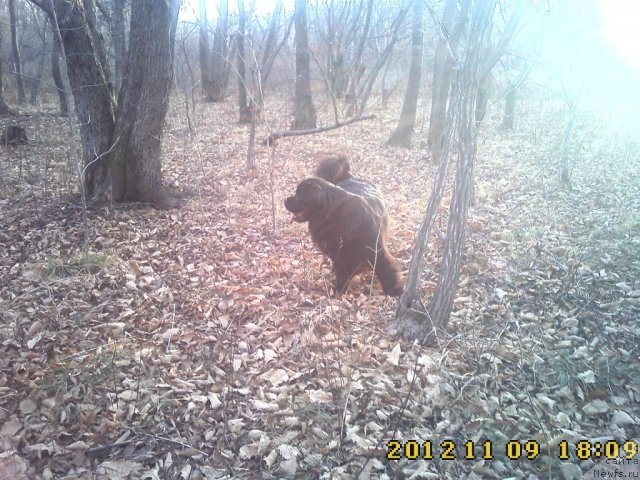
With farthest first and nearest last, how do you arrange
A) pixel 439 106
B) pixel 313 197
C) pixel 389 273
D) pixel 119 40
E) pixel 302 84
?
pixel 119 40, pixel 302 84, pixel 439 106, pixel 389 273, pixel 313 197

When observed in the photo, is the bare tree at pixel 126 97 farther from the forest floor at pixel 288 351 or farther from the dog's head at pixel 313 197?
the dog's head at pixel 313 197

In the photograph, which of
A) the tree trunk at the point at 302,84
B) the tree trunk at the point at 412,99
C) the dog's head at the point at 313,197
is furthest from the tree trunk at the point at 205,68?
the dog's head at the point at 313,197

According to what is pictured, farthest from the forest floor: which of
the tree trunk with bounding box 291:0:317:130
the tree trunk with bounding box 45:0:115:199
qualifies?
the tree trunk with bounding box 291:0:317:130

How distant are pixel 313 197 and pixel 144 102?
11.3 ft

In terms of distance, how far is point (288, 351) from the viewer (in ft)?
13.4

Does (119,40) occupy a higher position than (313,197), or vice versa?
(119,40)

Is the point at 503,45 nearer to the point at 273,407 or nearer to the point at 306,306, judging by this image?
the point at 306,306

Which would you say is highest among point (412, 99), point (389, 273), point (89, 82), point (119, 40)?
point (119, 40)

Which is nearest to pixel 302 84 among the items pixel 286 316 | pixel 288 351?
pixel 286 316

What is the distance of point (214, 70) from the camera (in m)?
22.9

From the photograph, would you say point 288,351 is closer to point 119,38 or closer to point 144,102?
point 144,102

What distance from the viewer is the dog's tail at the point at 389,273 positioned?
5059 mm

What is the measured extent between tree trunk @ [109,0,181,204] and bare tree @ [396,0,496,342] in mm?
4498

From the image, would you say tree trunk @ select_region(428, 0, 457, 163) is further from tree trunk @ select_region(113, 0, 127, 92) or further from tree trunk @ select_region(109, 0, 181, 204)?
tree trunk @ select_region(113, 0, 127, 92)
